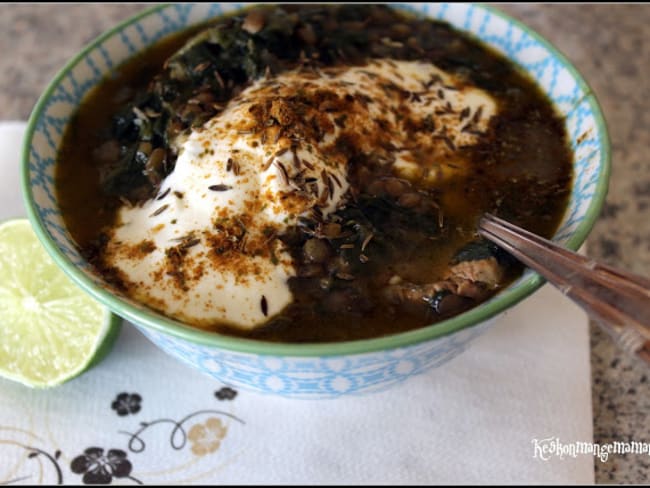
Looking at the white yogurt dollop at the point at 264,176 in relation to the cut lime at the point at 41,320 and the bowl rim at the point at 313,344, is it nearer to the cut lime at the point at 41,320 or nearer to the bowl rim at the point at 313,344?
the bowl rim at the point at 313,344

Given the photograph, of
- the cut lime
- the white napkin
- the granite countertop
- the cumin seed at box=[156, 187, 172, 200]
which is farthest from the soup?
the granite countertop

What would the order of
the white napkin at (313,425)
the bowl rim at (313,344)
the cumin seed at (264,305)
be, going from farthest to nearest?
the white napkin at (313,425) < the cumin seed at (264,305) < the bowl rim at (313,344)

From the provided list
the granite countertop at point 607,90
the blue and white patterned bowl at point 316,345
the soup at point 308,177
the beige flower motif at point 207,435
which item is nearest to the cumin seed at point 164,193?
the soup at point 308,177

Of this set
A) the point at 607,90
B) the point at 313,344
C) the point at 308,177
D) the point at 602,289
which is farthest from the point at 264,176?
the point at 607,90

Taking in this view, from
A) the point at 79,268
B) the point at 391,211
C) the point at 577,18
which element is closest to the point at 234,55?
the point at 391,211

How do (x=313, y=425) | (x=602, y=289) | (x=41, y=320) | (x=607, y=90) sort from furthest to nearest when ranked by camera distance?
(x=607, y=90) → (x=41, y=320) → (x=313, y=425) → (x=602, y=289)

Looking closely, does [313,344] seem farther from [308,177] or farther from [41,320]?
[41,320]
